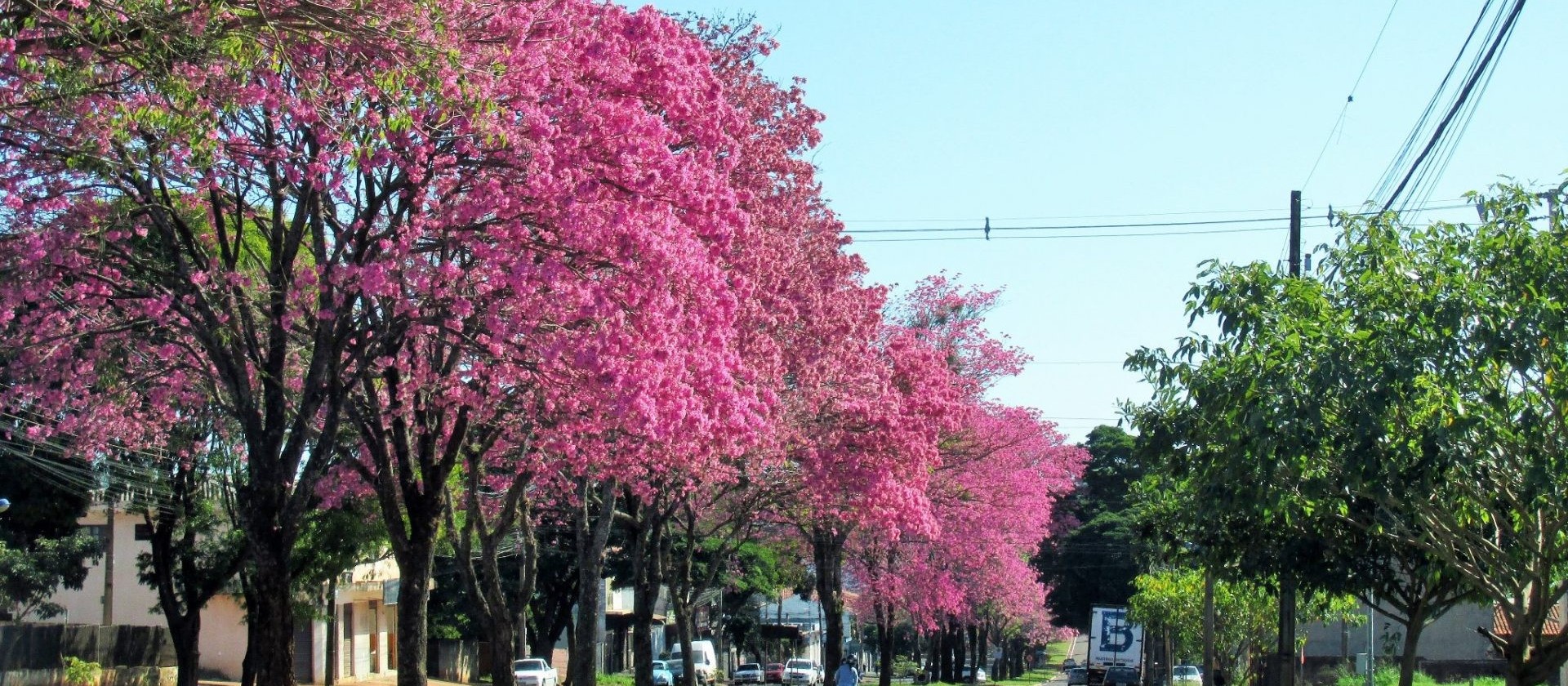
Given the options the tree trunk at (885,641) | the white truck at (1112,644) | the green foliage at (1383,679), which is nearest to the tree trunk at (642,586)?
the green foliage at (1383,679)

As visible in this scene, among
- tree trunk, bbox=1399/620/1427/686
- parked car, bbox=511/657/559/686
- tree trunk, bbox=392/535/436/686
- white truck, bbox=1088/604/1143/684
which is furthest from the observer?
white truck, bbox=1088/604/1143/684

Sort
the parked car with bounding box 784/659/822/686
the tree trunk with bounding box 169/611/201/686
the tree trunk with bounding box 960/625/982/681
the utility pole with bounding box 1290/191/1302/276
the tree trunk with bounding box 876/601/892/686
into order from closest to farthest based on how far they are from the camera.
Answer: the utility pole with bounding box 1290/191/1302/276, the tree trunk with bounding box 169/611/201/686, the tree trunk with bounding box 876/601/892/686, the parked car with bounding box 784/659/822/686, the tree trunk with bounding box 960/625/982/681

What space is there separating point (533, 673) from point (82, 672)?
593 inches

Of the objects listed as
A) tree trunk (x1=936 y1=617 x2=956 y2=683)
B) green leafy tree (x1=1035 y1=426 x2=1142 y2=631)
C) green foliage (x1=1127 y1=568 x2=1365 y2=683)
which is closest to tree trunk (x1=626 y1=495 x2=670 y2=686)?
green foliage (x1=1127 y1=568 x2=1365 y2=683)

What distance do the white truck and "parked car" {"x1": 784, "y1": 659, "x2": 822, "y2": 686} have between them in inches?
411

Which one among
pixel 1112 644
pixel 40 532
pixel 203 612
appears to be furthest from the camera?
pixel 1112 644

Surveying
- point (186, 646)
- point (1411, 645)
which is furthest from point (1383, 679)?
point (186, 646)

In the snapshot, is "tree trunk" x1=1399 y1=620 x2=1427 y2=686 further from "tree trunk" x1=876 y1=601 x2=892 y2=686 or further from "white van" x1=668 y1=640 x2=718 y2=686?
"white van" x1=668 y1=640 x2=718 y2=686

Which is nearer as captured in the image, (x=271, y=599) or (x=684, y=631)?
(x=271, y=599)

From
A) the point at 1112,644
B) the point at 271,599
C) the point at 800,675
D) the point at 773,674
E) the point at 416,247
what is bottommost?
the point at 773,674

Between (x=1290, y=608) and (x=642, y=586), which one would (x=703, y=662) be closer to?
(x=642, y=586)

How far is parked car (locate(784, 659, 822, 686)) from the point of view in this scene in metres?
57.7

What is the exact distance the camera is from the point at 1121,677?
5166 cm

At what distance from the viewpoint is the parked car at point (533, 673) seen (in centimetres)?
4334
